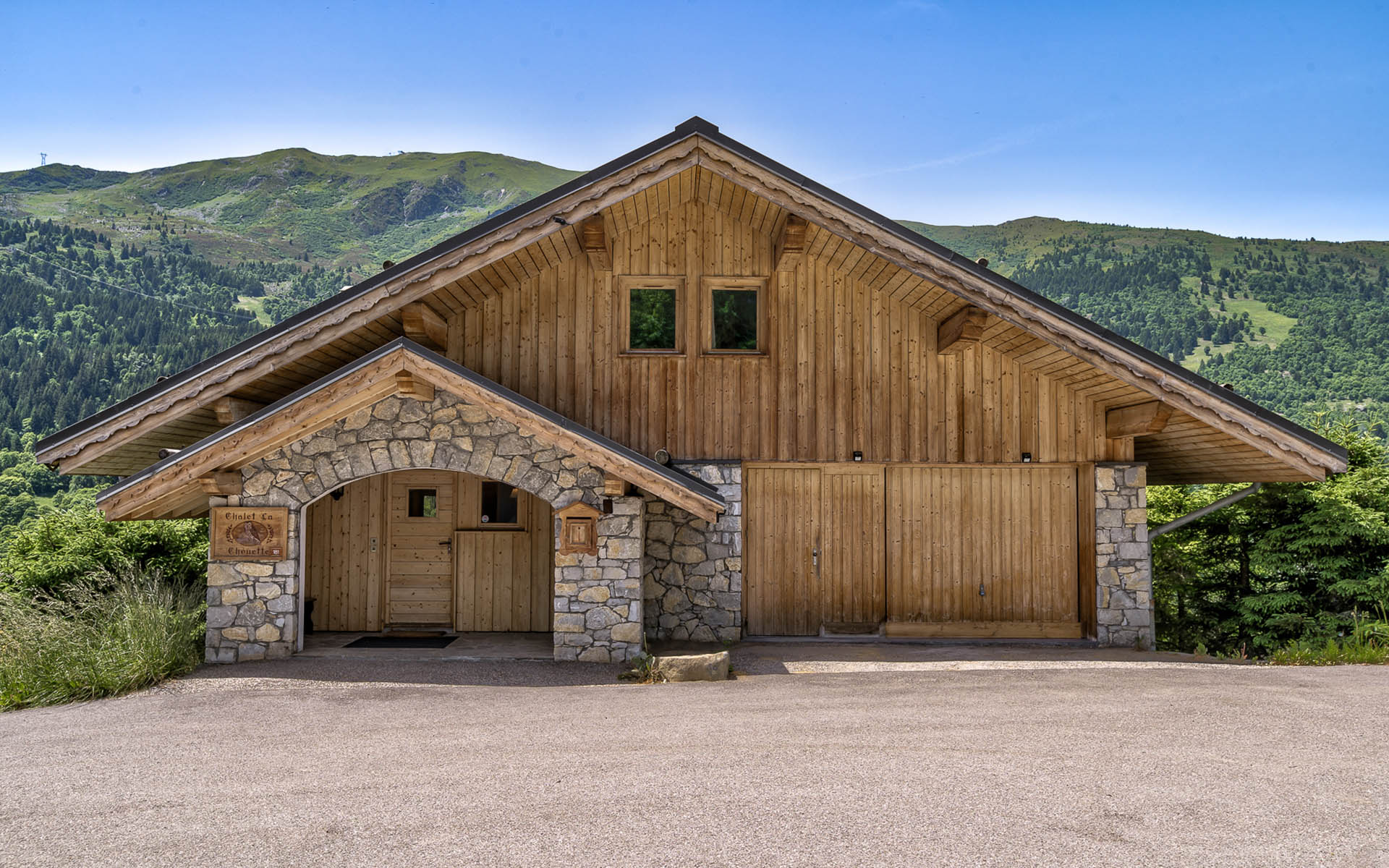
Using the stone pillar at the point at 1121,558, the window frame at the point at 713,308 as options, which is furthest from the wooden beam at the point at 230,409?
the stone pillar at the point at 1121,558

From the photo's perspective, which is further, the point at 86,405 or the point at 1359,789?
the point at 86,405

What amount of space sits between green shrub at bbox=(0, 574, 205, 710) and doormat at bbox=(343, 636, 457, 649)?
171 centimetres

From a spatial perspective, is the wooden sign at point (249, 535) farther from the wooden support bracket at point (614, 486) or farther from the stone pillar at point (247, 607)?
→ the wooden support bracket at point (614, 486)

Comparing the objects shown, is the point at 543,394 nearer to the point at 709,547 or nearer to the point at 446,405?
the point at 446,405

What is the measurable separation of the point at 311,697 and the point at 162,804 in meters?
2.47

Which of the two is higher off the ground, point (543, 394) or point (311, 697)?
point (543, 394)

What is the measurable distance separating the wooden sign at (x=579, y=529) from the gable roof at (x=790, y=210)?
2.96m

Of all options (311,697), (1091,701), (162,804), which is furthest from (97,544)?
(1091,701)

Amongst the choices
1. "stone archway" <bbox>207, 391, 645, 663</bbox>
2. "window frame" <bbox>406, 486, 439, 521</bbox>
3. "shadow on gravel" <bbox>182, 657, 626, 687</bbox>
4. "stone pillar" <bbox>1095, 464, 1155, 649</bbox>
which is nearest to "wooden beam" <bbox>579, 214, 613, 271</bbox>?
"stone archway" <bbox>207, 391, 645, 663</bbox>

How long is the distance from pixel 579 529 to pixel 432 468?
1.74 meters

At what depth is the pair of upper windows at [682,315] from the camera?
1027cm

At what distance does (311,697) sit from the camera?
7262 mm

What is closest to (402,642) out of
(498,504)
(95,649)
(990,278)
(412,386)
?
(498,504)

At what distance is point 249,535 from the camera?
836cm
